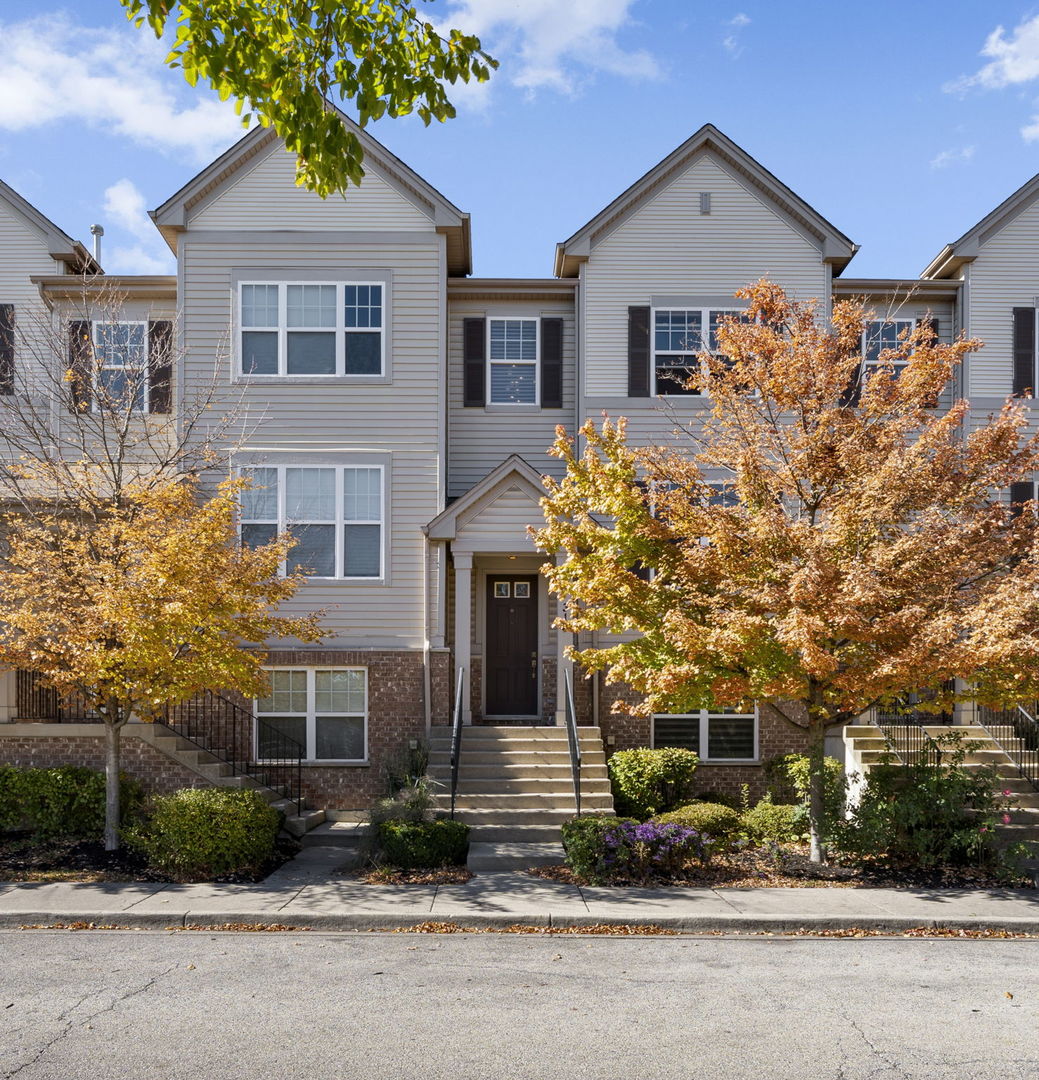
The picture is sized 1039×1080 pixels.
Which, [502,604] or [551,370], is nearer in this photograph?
[502,604]

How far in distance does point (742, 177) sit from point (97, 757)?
1437cm

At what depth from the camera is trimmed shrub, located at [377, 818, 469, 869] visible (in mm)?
12125

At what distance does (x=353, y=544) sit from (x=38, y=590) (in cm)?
542

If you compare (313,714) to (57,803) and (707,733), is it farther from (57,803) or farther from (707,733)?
(707,733)

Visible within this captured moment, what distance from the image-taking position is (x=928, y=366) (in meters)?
12.3

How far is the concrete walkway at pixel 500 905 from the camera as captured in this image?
10.2 m

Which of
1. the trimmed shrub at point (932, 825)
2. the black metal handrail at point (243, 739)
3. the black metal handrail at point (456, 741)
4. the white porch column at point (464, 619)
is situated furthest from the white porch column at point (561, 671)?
the trimmed shrub at point (932, 825)

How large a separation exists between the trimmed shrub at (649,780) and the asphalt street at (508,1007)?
514cm

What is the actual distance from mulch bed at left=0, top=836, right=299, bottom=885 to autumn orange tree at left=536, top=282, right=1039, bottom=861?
4940 mm

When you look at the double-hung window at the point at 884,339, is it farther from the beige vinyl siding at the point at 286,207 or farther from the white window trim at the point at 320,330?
the white window trim at the point at 320,330

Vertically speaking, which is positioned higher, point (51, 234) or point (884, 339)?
point (51, 234)

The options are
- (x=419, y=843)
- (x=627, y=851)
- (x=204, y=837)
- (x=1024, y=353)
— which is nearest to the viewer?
(x=627, y=851)

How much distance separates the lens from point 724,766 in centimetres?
1673

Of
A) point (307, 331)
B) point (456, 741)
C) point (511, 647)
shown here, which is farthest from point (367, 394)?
point (456, 741)
